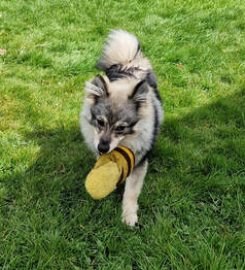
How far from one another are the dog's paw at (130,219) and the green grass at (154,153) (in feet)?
0.17

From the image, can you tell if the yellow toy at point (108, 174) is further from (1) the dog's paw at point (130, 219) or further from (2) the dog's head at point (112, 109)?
(1) the dog's paw at point (130, 219)

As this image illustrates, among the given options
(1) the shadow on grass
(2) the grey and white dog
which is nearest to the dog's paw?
(2) the grey and white dog

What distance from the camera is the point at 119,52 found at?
4625 mm

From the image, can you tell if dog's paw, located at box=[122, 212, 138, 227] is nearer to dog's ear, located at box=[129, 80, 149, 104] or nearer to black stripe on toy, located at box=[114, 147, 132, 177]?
black stripe on toy, located at box=[114, 147, 132, 177]

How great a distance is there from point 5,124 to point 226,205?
2.33m

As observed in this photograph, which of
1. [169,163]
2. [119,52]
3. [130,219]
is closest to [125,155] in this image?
[130,219]

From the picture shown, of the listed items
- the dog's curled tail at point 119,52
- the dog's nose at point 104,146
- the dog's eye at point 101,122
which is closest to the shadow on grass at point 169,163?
the dog's nose at point 104,146

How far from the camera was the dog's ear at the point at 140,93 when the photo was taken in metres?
3.50

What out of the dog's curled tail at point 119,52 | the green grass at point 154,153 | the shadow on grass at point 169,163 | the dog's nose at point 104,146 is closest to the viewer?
the green grass at point 154,153

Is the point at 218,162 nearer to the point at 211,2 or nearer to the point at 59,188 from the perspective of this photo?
the point at 59,188

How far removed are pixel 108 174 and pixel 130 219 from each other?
40 cm

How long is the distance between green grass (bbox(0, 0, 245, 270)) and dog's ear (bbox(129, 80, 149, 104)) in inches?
31.3

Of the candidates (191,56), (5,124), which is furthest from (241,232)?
(191,56)

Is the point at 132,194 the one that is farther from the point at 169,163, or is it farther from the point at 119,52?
the point at 119,52
